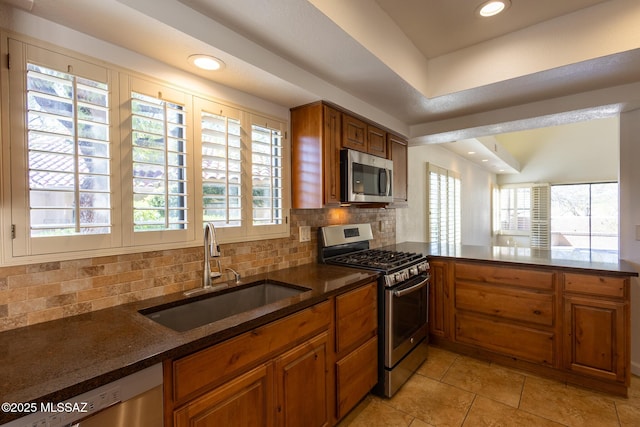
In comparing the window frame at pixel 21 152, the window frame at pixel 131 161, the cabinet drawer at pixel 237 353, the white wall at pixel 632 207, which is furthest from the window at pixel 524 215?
the window frame at pixel 21 152

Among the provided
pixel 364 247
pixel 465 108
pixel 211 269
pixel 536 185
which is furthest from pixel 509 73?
pixel 536 185

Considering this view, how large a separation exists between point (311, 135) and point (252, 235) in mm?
822

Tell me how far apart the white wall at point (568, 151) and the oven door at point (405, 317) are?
213 inches

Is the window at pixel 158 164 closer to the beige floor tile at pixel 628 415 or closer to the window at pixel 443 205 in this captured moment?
the beige floor tile at pixel 628 415

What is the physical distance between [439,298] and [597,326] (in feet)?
3.59

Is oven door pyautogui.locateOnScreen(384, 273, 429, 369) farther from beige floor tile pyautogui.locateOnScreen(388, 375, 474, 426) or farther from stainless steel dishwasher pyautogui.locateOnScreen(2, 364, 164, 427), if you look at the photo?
stainless steel dishwasher pyautogui.locateOnScreen(2, 364, 164, 427)

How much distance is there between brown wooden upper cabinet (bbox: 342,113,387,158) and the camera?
231 cm

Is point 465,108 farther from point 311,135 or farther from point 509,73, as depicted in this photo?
point 311,135

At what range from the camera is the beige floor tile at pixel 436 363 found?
244cm

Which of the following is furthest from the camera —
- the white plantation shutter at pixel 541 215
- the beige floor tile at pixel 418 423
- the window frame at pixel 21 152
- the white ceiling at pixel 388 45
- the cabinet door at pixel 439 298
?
the white plantation shutter at pixel 541 215

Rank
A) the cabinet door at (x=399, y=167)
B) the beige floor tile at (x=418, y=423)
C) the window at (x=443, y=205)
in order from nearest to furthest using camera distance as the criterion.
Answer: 1. the beige floor tile at (x=418, y=423)
2. the cabinet door at (x=399, y=167)
3. the window at (x=443, y=205)

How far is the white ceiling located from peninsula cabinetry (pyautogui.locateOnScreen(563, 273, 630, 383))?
1327 millimetres

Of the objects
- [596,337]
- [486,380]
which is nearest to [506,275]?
[596,337]

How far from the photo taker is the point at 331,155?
2.15 m
